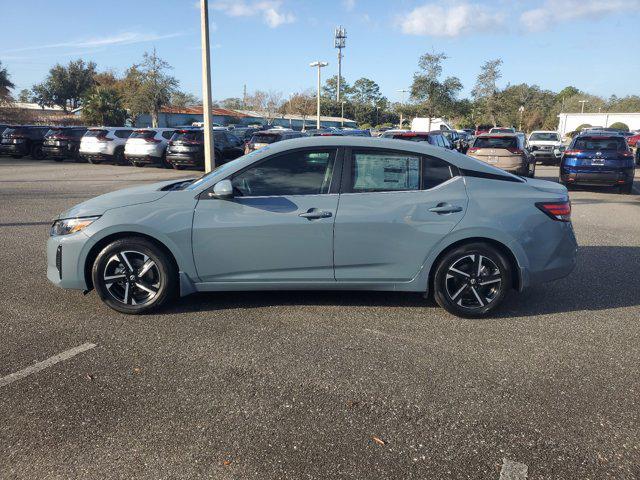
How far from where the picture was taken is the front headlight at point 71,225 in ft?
14.9

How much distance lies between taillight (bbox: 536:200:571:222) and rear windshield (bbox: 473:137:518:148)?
11.3 metres

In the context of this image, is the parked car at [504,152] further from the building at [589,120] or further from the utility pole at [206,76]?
the building at [589,120]

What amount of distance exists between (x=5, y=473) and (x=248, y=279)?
7.71ft

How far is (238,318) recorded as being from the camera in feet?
15.2

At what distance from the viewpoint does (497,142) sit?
1547cm

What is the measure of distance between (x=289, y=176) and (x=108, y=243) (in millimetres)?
1693

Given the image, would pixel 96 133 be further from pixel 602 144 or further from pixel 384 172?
pixel 384 172

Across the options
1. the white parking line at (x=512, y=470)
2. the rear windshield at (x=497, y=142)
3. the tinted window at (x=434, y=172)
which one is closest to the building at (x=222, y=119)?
the rear windshield at (x=497, y=142)

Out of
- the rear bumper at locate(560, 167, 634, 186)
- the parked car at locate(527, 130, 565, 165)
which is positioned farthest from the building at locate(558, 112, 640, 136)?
the rear bumper at locate(560, 167, 634, 186)

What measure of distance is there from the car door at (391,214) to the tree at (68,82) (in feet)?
252

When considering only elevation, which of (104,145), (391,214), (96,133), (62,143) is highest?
(96,133)

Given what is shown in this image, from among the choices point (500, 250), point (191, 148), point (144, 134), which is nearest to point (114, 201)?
point (500, 250)

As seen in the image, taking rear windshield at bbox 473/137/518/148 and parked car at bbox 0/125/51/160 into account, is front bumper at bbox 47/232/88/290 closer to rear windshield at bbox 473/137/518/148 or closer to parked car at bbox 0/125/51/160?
rear windshield at bbox 473/137/518/148

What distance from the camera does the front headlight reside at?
4.55m
